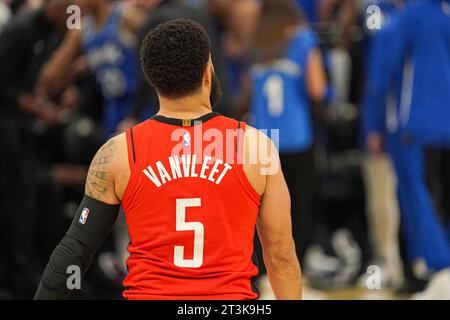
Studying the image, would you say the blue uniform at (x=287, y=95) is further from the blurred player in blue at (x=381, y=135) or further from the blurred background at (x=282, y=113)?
the blurred player in blue at (x=381, y=135)

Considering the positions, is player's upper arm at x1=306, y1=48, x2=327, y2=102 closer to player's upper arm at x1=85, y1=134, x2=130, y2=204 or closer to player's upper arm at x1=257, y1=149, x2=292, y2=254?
player's upper arm at x1=257, y1=149, x2=292, y2=254

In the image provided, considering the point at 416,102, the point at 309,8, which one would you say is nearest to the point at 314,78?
the point at 416,102

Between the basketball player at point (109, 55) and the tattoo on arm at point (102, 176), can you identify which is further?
the basketball player at point (109, 55)

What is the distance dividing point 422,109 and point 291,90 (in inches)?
35.9

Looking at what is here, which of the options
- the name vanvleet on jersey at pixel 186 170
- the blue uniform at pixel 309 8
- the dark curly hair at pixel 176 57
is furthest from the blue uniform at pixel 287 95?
the name vanvleet on jersey at pixel 186 170

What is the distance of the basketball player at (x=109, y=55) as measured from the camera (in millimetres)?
7445

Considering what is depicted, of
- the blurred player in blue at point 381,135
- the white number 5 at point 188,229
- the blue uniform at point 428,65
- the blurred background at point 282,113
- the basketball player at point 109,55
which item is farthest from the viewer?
the basketball player at point 109,55

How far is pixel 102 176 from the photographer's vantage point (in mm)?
3408

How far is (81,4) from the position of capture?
7.48m

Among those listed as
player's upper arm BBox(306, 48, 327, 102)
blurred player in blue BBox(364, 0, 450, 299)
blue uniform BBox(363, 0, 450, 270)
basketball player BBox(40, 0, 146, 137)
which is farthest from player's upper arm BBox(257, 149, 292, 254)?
basketball player BBox(40, 0, 146, 137)

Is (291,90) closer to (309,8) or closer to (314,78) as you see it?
(314,78)

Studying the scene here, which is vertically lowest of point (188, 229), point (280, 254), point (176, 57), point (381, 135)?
point (280, 254)
